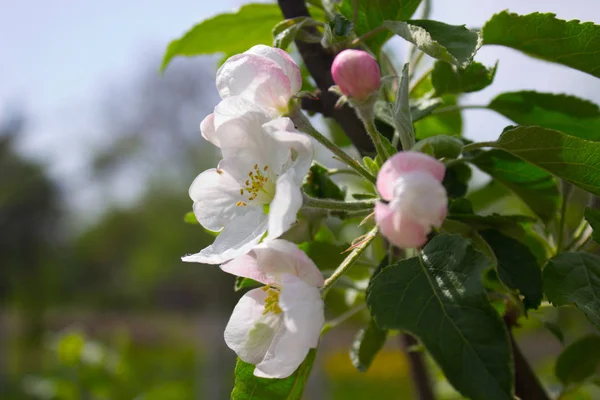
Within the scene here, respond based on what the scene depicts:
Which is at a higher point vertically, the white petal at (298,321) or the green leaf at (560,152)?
the green leaf at (560,152)

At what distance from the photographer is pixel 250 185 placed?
0.68 metres

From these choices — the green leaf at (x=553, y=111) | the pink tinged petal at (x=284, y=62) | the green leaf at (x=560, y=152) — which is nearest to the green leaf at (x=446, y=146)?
the green leaf at (x=560, y=152)

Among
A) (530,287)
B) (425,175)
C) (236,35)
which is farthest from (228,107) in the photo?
(236,35)

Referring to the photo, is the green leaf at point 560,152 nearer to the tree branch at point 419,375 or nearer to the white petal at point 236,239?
the white petal at point 236,239

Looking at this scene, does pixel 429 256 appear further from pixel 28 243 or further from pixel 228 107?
pixel 28 243

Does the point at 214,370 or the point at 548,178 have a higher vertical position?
the point at 548,178

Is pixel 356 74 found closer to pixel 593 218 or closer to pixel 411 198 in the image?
pixel 411 198

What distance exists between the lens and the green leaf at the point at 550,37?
2.39 ft

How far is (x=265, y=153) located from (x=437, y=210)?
0.22 meters

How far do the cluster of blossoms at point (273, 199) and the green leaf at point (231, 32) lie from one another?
0.41 m

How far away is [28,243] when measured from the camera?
15492 millimetres

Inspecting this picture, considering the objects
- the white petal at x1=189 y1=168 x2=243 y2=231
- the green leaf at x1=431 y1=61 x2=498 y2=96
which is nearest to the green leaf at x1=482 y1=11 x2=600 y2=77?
the green leaf at x1=431 y1=61 x2=498 y2=96

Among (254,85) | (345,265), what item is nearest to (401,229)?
(345,265)

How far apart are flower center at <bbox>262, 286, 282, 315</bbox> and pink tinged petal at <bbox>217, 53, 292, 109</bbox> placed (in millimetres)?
183
